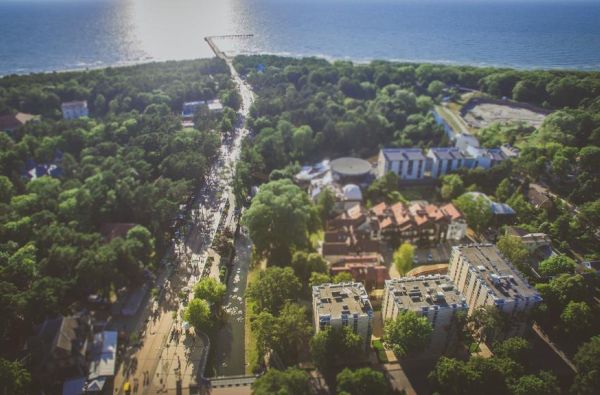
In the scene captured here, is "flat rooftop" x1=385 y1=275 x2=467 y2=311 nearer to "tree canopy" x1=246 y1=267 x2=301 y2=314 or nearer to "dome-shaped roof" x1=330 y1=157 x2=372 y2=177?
"tree canopy" x1=246 y1=267 x2=301 y2=314

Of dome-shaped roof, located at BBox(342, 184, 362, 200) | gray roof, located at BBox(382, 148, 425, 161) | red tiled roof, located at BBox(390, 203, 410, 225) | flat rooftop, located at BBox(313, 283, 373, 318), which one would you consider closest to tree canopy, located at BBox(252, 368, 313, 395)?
flat rooftop, located at BBox(313, 283, 373, 318)

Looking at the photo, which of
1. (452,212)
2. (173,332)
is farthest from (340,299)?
(452,212)

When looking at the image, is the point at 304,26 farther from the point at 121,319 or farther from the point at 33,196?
the point at 121,319

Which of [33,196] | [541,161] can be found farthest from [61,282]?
[541,161]

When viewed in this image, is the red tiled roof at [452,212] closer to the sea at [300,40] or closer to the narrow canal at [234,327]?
the narrow canal at [234,327]

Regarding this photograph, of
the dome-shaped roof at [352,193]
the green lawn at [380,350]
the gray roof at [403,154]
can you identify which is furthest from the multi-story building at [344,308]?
the gray roof at [403,154]

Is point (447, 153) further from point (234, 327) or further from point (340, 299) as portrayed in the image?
point (234, 327)
